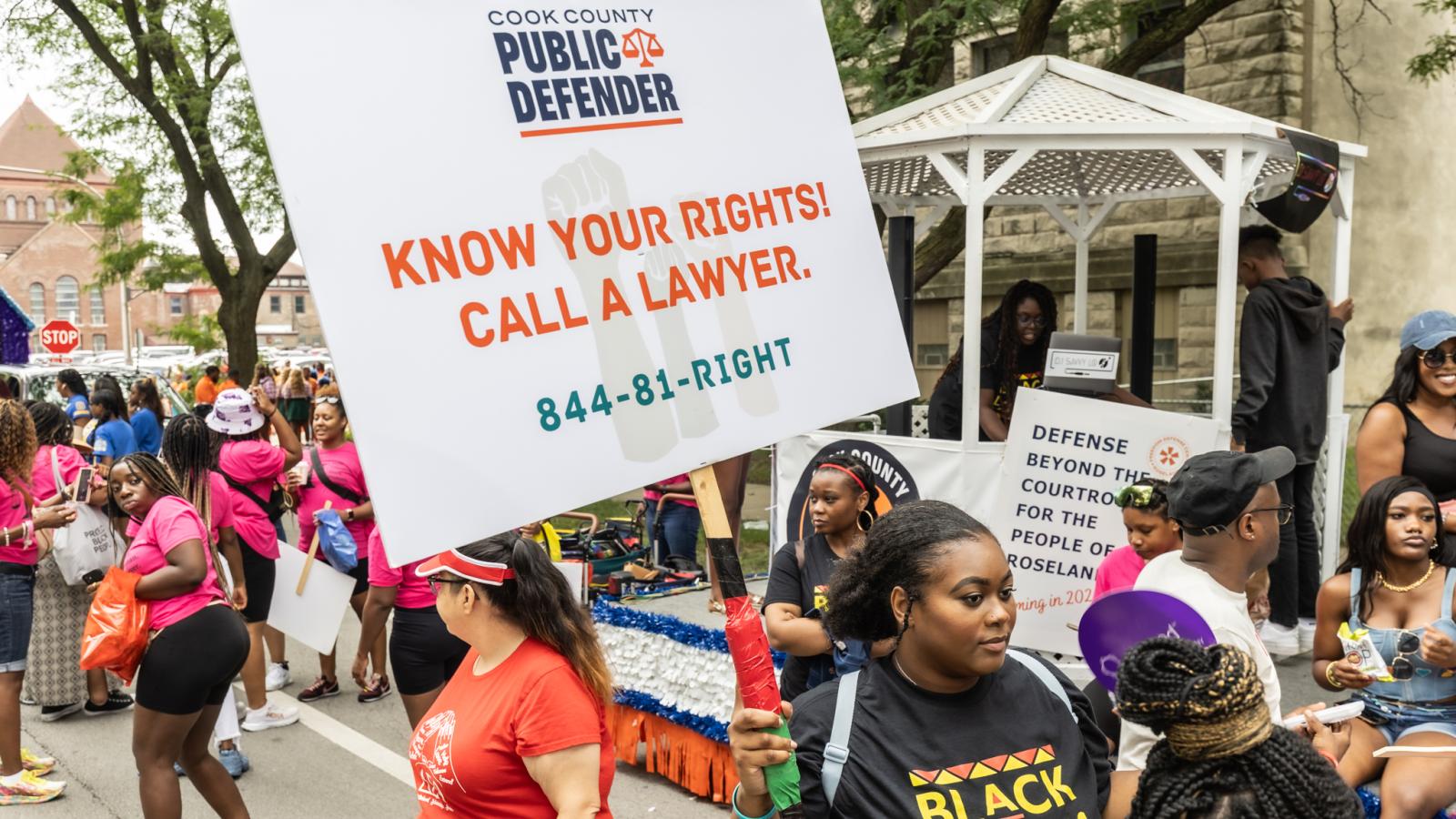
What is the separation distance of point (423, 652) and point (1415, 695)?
367cm

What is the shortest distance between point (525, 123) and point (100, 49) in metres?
18.4

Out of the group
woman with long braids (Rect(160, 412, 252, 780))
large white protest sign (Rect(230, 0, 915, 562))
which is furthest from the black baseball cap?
woman with long braids (Rect(160, 412, 252, 780))

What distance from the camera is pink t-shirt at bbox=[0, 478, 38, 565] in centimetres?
600

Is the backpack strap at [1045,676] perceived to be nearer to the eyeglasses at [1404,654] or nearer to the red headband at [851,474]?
the red headband at [851,474]

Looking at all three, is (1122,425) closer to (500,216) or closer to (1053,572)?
(1053,572)

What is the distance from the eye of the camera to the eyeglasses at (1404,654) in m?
3.71

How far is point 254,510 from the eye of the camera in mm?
6828

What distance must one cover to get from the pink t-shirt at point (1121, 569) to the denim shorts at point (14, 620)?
503cm

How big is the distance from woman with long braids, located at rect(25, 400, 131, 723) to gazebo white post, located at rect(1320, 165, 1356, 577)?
702 centimetres

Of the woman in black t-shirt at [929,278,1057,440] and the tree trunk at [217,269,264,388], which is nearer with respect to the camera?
the woman in black t-shirt at [929,278,1057,440]

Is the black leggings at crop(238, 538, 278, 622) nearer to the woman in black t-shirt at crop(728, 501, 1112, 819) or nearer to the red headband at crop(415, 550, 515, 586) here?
the red headband at crop(415, 550, 515, 586)

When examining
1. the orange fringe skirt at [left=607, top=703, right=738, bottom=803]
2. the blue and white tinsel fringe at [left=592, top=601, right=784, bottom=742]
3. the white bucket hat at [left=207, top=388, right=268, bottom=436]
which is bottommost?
the orange fringe skirt at [left=607, top=703, right=738, bottom=803]

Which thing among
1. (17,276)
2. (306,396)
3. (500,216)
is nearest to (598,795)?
(500,216)

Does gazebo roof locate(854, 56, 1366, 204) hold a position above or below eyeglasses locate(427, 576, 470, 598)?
above
